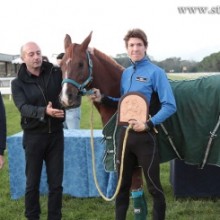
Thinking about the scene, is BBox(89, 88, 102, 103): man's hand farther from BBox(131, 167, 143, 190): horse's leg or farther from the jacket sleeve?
BBox(131, 167, 143, 190): horse's leg

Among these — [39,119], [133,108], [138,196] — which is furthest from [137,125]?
[39,119]

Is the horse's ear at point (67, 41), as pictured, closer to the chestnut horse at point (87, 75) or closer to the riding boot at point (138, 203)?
the chestnut horse at point (87, 75)

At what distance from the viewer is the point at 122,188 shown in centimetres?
309

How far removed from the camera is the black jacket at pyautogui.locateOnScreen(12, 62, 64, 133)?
11.0 ft

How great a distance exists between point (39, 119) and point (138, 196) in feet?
3.67

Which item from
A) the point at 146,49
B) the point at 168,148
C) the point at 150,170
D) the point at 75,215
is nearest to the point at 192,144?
the point at 168,148

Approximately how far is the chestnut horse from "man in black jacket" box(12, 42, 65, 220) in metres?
0.22

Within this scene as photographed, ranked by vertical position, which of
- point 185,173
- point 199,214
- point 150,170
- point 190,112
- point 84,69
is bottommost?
point 199,214

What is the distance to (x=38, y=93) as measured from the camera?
335cm

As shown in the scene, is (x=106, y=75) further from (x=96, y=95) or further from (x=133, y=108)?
(x=133, y=108)

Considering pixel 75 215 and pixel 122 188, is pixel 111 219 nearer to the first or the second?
pixel 75 215

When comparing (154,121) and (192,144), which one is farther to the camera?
(192,144)

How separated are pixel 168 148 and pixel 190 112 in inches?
16.2

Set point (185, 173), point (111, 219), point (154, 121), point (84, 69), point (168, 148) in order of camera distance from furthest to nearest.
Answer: point (185, 173)
point (111, 219)
point (168, 148)
point (84, 69)
point (154, 121)
